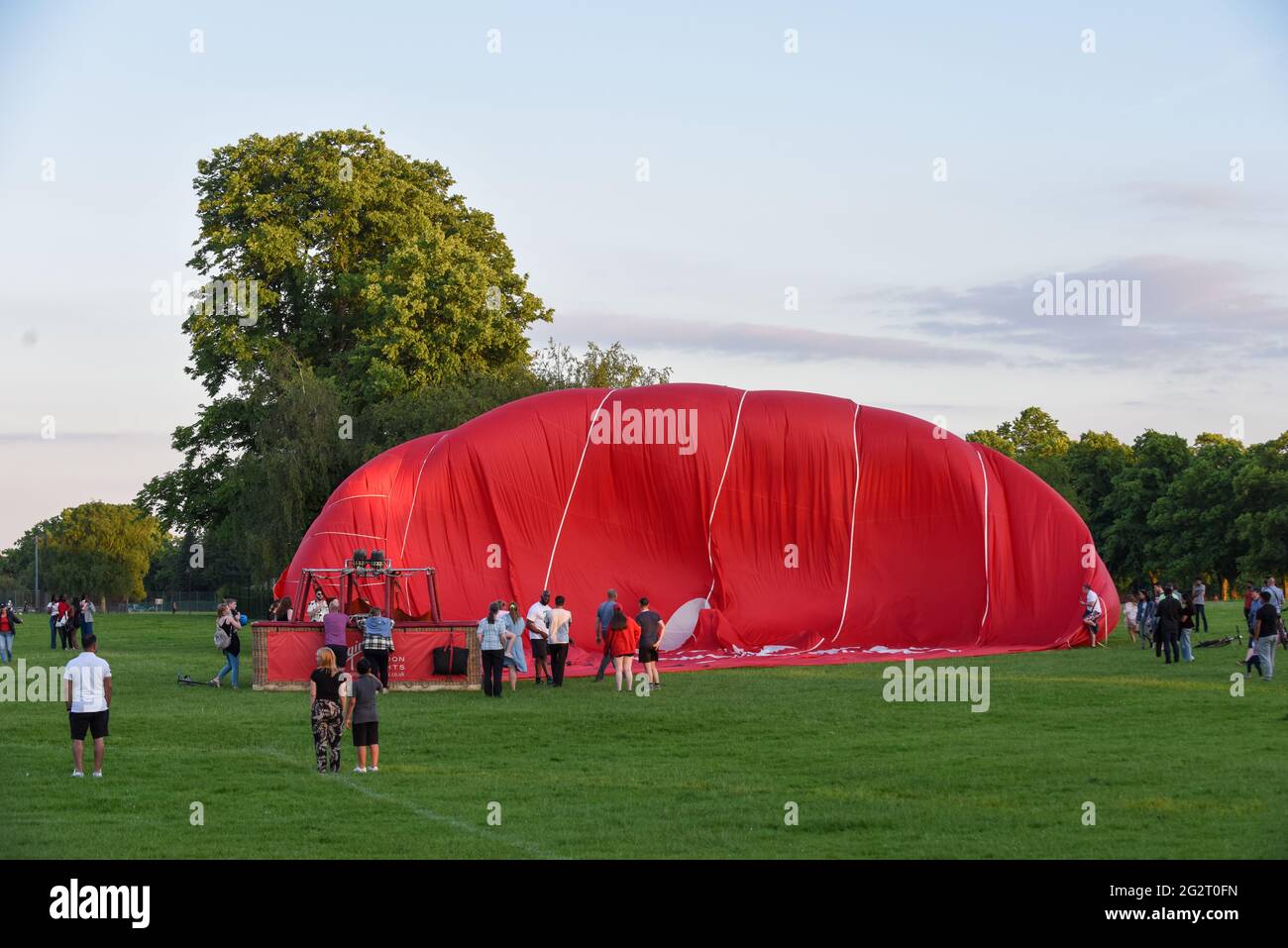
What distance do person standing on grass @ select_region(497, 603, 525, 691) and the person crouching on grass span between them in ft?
31.1

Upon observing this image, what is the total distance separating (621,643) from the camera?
28.1 m

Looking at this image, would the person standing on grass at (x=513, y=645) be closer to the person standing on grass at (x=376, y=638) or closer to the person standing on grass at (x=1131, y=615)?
the person standing on grass at (x=376, y=638)

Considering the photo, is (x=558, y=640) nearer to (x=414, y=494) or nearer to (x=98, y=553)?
(x=414, y=494)

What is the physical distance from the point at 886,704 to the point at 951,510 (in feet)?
47.5

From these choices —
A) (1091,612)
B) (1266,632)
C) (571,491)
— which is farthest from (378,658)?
(1091,612)

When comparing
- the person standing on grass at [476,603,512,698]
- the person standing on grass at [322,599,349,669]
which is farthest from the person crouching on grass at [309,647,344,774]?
the person standing on grass at [476,603,512,698]

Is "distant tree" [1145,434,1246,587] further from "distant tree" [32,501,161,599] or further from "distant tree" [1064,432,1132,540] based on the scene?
"distant tree" [32,501,161,599]

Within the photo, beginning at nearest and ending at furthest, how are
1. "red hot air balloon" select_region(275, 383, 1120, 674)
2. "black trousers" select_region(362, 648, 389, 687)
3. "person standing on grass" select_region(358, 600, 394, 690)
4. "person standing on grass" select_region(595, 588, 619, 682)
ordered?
"person standing on grass" select_region(358, 600, 394, 690)
"black trousers" select_region(362, 648, 389, 687)
"person standing on grass" select_region(595, 588, 619, 682)
"red hot air balloon" select_region(275, 383, 1120, 674)

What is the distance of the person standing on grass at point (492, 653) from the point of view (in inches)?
1053

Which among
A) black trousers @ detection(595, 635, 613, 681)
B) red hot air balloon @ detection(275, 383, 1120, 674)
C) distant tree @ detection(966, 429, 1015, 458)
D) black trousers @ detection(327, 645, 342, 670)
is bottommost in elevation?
black trousers @ detection(595, 635, 613, 681)

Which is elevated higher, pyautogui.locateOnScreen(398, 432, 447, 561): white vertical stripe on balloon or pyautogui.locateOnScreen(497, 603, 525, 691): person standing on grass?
pyautogui.locateOnScreen(398, 432, 447, 561): white vertical stripe on balloon

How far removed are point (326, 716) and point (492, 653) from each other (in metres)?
9.17

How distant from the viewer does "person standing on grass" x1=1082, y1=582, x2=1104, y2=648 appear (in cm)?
3675
